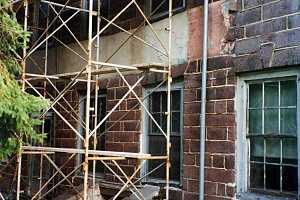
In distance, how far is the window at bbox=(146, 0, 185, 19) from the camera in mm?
8570

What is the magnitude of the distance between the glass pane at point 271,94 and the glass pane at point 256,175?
90 cm

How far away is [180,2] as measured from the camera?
28.2 feet

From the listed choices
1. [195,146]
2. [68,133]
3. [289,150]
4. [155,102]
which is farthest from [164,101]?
[68,133]

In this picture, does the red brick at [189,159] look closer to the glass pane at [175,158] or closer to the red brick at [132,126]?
the glass pane at [175,158]

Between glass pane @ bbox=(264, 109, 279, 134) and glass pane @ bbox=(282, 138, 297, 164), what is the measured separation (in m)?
0.22

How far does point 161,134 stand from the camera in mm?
8750

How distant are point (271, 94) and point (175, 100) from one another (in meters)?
2.18

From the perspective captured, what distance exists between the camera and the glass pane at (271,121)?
21.8ft

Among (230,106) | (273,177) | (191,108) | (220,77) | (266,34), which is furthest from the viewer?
(191,108)

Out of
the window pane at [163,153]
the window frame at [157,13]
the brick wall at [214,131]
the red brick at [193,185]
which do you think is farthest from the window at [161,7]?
the red brick at [193,185]

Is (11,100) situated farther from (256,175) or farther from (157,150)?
(256,175)

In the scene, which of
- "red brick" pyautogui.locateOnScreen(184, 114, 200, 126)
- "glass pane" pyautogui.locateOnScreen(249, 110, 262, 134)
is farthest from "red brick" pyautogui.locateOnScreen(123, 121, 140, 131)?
"glass pane" pyautogui.locateOnScreen(249, 110, 262, 134)

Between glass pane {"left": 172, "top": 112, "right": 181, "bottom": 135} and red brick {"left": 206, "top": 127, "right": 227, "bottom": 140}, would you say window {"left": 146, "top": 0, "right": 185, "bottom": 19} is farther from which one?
red brick {"left": 206, "top": 127, "right": 227, "bottom": 140}

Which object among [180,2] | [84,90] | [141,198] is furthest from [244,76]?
[84,90]
